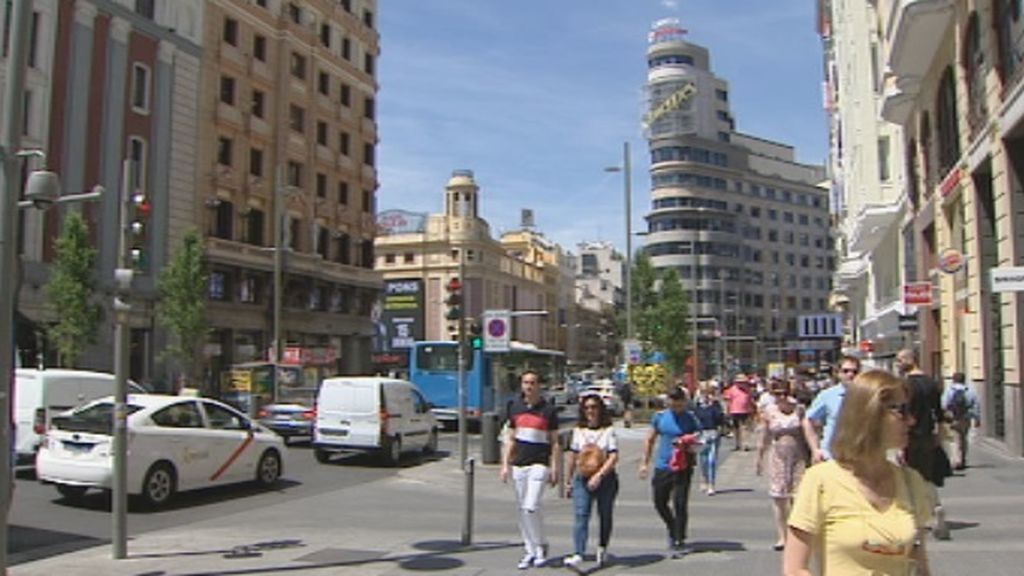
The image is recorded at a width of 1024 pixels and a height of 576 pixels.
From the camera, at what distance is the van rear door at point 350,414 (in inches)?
775

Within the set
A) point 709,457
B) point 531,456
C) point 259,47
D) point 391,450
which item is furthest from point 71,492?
point 259,47

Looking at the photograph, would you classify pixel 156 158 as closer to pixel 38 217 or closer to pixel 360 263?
pixel 38 217

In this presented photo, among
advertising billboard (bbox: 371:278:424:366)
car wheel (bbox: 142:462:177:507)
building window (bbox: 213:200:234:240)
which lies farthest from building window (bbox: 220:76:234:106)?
car wheel (bbox: 142:462:177:507)

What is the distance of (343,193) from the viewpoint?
52.6 meters

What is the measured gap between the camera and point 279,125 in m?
46.4

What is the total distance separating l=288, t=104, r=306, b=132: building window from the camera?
47938 millimetres

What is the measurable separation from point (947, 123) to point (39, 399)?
67.4 feet

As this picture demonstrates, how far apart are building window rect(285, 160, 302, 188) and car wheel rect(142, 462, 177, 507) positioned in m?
35.1

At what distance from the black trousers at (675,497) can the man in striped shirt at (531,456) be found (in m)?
1.12

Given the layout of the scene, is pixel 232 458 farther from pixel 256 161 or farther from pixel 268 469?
pixel 256 161

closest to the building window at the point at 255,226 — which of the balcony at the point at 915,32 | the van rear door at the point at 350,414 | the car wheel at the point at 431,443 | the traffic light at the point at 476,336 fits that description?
the car wheel at the point at 431,443

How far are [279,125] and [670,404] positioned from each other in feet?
130

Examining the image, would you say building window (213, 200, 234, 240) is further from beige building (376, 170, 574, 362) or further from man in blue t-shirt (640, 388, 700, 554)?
beige building (376, 170, 574, 362)

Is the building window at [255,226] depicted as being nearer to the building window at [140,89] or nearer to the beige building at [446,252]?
the building window at [140,89]
